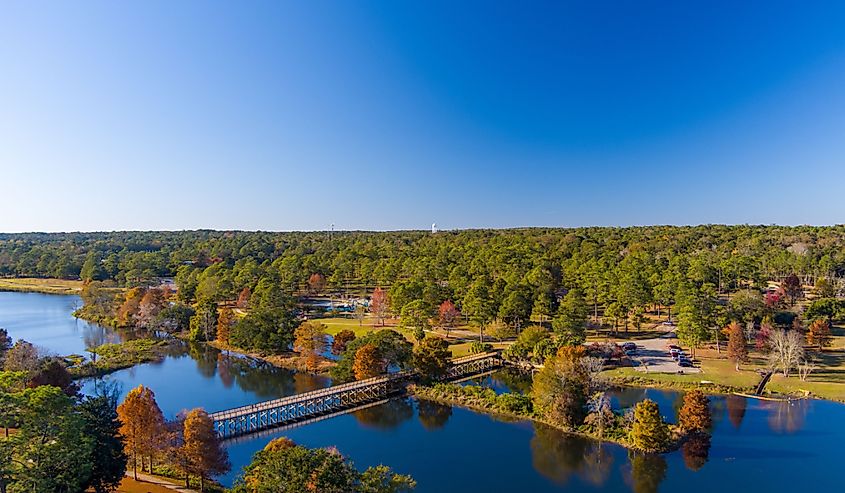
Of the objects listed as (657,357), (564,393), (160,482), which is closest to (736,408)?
(657,357)

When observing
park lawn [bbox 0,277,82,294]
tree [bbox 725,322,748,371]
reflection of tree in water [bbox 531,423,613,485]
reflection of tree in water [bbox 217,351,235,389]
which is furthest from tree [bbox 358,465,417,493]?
park lawn [bbox 0,277,82,294]

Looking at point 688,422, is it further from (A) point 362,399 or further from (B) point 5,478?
(B) point 5,478

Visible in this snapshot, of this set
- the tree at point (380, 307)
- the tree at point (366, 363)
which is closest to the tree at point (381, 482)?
the tree at point (366, 363)

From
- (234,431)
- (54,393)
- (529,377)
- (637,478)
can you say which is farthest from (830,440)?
(54,393)

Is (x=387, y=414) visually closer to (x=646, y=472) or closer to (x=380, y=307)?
(x=646, y=472)

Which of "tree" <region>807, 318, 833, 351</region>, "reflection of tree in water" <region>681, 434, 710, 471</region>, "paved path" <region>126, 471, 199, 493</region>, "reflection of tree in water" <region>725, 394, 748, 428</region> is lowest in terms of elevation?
"paved path" <region>126, 471, 199, 493</region>

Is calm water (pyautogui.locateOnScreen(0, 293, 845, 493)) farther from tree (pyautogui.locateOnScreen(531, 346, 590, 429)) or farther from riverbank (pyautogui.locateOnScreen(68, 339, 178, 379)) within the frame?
riverbank (pyautogui.locateOnScreen(68, 339, 178, 379))
